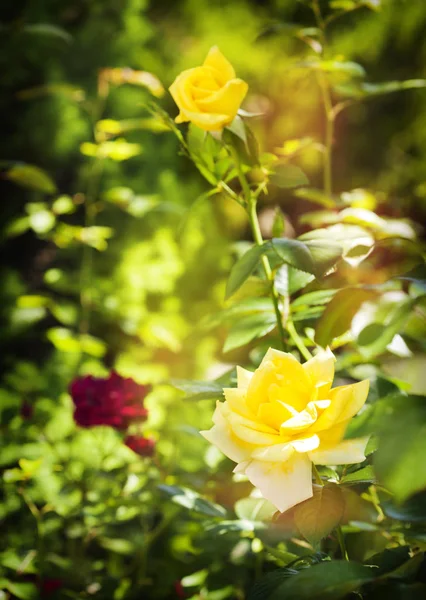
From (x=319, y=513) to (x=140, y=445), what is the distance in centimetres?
51

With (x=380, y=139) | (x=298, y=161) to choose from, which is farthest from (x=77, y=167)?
(x=380, y=139)

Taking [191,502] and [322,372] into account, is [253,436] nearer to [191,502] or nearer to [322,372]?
[322,372]

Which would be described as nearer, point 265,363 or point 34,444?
point 265,363

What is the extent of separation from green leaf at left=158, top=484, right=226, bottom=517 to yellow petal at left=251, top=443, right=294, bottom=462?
30cm

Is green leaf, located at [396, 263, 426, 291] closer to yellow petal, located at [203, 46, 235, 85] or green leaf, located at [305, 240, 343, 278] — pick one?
green leaf, located at [305, 240, 343, 278]

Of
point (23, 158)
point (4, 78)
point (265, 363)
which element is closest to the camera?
point (265, 363)

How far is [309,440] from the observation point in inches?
18.1

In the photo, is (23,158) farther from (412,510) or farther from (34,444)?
(412,510)

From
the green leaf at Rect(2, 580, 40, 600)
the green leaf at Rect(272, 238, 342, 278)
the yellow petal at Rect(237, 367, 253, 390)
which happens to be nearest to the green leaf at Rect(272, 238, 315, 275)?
the green leaf at Rect(272, 238, 342, 278)

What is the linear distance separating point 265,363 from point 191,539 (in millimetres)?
Answer: 690

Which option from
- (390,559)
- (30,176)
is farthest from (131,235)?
(390,559)

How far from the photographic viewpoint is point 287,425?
46 cm

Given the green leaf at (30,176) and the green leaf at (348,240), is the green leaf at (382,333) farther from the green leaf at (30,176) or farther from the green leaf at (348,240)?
the green leaf at (30,176)

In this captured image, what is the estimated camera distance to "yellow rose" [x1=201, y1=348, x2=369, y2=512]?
1.49ft
